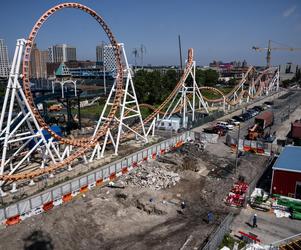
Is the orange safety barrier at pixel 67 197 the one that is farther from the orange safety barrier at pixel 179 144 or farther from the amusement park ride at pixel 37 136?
the orange safety barrier at pixel 179 144

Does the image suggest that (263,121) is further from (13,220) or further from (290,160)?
(13,220)

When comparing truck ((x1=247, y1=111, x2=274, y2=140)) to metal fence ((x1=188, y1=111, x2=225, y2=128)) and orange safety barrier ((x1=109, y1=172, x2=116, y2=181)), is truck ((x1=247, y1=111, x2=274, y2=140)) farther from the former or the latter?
orange safety barrier ((x1=109, y1=172, x2=116, y2=181))

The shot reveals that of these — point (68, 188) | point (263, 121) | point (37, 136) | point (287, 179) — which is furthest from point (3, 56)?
point (287, 179)

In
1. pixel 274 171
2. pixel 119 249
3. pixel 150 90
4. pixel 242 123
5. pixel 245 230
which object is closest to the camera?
pixel 119 249

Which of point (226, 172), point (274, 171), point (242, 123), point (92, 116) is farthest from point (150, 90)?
point (274, 171)

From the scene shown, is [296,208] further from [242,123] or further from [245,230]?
[242,123]
